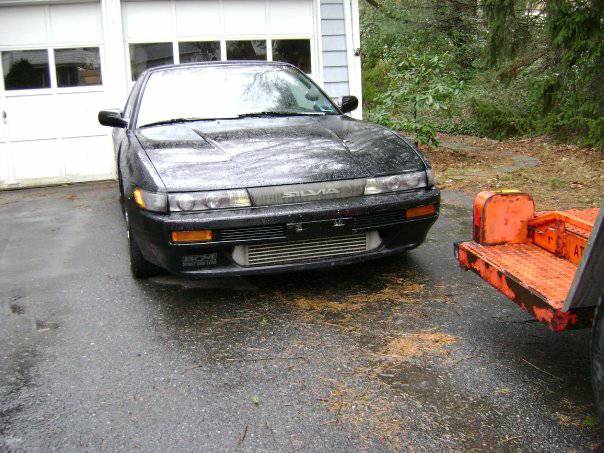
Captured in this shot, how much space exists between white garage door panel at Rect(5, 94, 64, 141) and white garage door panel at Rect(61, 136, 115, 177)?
30cm

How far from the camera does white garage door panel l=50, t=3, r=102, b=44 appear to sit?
912 cm

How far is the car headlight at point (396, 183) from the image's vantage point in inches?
157

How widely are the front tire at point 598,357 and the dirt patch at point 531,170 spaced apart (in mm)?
4435

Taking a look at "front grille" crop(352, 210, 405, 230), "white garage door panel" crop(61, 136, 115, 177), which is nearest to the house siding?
"white garage door panel" crop(61, 136, 115, 177)

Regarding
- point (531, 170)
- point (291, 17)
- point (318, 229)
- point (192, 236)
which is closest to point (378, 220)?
point (318, 229)

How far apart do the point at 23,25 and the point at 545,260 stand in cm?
819

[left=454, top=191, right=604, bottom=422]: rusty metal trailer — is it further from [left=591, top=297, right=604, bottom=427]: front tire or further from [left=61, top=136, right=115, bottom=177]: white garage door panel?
[left=61, top=136, right=115, bottom=177]: white garage door panel

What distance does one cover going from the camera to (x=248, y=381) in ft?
9.96

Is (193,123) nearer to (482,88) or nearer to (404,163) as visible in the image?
(404,163)

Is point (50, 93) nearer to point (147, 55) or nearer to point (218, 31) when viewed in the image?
point (147, 55)

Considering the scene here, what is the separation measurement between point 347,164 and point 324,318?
97cm

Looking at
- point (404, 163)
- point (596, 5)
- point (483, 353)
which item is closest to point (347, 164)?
point (404, 163)

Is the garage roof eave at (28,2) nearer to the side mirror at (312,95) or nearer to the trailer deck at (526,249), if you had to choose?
the side mirror at (312,95)

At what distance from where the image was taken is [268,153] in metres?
4.19
